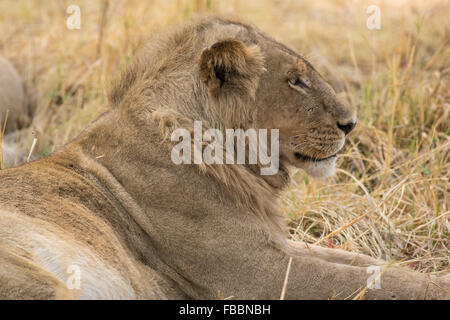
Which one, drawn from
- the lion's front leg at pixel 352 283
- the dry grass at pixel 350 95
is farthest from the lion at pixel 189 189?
the dry grass at pixel 350 95

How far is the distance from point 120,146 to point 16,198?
506mm

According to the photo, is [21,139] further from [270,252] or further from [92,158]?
[270,252]

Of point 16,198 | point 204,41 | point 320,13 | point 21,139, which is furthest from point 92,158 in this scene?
point 320,13

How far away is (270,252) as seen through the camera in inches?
112

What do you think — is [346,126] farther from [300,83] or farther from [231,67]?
[231,67]

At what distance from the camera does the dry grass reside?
4.00m

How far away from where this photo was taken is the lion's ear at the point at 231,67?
2932 millimetres

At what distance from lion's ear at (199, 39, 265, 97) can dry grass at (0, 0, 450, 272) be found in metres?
0.60

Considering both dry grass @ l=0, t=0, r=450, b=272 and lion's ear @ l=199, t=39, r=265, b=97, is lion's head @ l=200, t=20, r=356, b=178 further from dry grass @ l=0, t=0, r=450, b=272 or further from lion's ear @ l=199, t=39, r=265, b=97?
dry grass @ l=0, t=0, r=450, b=272

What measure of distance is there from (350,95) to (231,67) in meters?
2.54

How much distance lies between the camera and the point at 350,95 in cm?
531

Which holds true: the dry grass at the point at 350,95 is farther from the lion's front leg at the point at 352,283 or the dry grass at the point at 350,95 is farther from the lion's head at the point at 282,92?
the lion's front leg at the point at 352,283

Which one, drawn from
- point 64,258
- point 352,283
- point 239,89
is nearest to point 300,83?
point 239,89

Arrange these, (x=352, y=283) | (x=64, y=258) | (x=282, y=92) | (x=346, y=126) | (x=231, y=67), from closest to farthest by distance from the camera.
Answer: (x=64, y=258)
(x=352, y=283)
(x=231, y=67)
(x=282, y=92)
(x=346, y=126)
